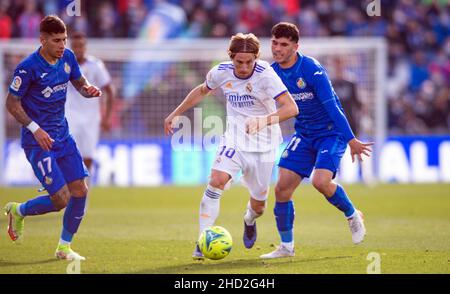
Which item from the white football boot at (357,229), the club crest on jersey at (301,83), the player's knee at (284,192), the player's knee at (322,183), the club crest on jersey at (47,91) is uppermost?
the club crest on jersey at (301,83)

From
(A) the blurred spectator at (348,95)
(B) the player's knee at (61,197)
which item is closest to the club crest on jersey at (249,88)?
(B) the player's knee at (61,197)

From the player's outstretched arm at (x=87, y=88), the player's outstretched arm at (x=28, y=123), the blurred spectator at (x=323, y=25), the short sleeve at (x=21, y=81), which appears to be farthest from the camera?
the blurred spectator at (x=323, y=25)

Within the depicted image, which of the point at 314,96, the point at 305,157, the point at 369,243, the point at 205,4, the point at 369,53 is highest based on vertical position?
the point at 205,4

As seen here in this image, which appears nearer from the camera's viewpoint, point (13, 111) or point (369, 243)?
point (13, 111)

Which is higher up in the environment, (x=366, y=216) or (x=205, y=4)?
(x=205, y=4)

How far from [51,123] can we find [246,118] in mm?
2002

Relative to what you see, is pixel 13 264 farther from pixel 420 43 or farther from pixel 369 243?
pixel 420 43

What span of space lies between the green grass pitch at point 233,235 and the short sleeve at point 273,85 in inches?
66.2

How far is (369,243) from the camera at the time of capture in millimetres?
10859

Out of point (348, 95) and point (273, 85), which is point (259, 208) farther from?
point (348, 95)

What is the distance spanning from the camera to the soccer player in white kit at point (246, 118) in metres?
9.33

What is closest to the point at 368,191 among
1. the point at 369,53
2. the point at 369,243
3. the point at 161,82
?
the point at 369,53

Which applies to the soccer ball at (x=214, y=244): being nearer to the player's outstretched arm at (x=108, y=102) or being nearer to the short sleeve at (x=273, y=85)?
the short sleeve at (x=273, y=85)
